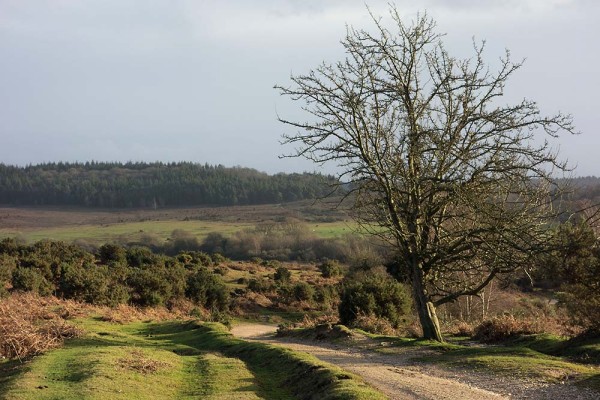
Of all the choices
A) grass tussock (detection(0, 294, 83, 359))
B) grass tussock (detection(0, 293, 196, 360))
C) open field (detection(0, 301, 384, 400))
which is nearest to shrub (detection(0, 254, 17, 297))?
grass tussock (detection(0, 293, 196, 360))

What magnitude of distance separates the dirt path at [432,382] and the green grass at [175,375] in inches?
41.1

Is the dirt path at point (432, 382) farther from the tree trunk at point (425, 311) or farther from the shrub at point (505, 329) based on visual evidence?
the shrub at point (505, 329)

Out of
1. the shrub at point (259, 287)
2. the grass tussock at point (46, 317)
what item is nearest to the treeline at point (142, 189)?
the shrub at point (259, 287)

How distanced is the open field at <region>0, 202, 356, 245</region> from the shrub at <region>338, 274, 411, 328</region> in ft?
197

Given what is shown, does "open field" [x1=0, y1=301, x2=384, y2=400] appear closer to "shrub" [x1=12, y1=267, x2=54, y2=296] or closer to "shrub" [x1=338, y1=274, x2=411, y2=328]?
"shrub" [x1=338, y1=274, x2=411, y2=328]

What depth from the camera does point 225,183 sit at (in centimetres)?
16975

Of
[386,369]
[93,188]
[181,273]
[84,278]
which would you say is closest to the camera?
[386,369]

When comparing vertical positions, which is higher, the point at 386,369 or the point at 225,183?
the point at 225,183

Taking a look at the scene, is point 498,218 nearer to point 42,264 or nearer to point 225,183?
point 42,264

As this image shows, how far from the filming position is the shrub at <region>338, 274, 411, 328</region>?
28.2 metres

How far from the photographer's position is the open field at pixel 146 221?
99000mm

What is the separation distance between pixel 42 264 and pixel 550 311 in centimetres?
3291

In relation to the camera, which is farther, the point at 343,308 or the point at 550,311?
the point at 550,311

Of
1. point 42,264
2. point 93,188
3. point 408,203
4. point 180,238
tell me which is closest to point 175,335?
point 408,203
